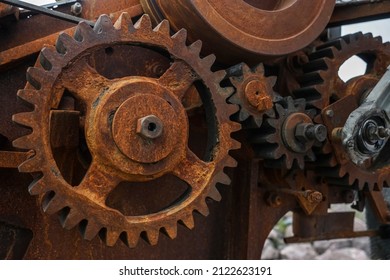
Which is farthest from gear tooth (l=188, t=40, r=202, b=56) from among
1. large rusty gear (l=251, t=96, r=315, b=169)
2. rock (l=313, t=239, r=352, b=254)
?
rock (l=313, t=239, r=352, b=254)

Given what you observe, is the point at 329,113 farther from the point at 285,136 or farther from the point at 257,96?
the point at 257,96

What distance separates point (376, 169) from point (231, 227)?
2.02ft

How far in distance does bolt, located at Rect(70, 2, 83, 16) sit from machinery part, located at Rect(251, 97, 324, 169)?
0.74 meters

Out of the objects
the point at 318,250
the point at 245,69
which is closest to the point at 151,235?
the point at 245,69

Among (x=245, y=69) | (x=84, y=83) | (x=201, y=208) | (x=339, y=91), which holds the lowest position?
(x=201, y=208)

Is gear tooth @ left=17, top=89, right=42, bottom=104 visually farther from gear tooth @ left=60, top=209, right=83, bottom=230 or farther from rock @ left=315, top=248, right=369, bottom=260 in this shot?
rock @ left=315, top=248, right=369, bottom=260

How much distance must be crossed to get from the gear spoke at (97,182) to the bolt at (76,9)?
1.94ft

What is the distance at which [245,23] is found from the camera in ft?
5.27

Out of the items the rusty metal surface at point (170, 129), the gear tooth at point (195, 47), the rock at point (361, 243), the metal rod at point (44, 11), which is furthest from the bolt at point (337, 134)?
the rock at point (361, 243)

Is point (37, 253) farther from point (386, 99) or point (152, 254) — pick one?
point (386, 99)

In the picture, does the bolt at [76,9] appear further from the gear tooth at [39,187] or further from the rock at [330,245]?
the rock at [330,245]

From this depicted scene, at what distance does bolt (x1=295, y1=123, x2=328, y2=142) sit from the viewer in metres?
1.62

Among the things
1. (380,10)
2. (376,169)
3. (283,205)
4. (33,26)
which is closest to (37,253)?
(33,26)

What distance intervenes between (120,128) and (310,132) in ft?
2.22
